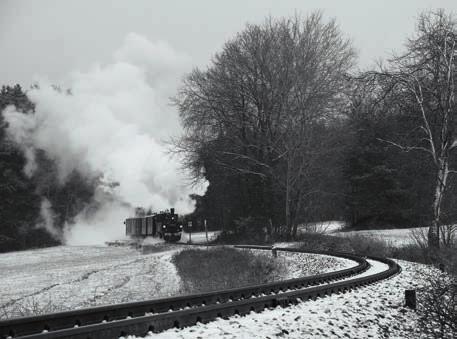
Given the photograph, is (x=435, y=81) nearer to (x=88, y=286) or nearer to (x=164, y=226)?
(x=88, y=286)

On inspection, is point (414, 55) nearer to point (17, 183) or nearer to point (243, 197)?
point (243, 197)

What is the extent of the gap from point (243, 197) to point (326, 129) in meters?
7.73

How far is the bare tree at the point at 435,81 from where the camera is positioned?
23336mm

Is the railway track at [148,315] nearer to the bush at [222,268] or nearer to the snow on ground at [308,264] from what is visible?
the bush at [222,268]

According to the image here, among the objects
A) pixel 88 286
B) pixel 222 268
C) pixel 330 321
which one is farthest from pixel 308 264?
pixel 330 321

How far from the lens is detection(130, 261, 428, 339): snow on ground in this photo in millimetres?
8555

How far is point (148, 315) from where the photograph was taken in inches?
371

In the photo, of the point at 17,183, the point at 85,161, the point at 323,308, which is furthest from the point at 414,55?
the point at 17,183

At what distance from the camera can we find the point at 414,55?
23953 millimetres

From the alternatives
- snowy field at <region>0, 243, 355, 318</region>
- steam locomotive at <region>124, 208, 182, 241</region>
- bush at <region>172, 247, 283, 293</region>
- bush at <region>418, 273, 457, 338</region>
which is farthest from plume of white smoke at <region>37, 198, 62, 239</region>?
bush at <region>418, 273, 457, 338</region>

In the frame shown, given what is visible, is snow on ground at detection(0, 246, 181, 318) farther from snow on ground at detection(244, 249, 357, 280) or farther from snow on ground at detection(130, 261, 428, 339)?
snow on ground at detection(130, 261, 428, 339)

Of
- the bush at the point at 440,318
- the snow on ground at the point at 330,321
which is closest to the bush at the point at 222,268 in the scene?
the snow on ground at the point at 330,321

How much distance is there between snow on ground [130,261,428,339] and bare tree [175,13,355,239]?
23617 millimetres

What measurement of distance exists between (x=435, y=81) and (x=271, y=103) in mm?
14780
